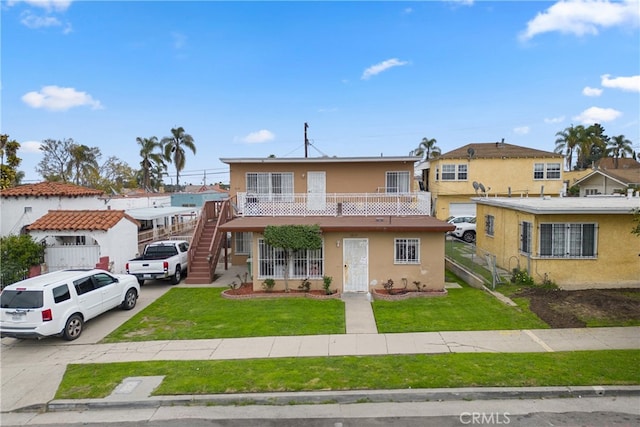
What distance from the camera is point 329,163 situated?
20.3 m

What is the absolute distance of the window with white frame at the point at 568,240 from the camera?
49.5ft

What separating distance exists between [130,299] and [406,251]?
393 inches

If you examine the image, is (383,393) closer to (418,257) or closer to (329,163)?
(418,257)

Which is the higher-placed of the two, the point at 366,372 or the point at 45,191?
the point at 45,191

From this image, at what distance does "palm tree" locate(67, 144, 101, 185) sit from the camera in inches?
2186

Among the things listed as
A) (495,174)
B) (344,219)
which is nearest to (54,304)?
(344,219)

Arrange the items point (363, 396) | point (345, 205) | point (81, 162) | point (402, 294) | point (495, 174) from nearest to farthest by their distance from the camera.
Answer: point (363, 396) → point (402, 294) → point (345, 205) → point (495, 174) → point (81, 162)

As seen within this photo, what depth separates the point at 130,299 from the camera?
14.2 m

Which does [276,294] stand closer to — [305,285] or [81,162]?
[305,285]

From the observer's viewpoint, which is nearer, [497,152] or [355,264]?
[355,264]

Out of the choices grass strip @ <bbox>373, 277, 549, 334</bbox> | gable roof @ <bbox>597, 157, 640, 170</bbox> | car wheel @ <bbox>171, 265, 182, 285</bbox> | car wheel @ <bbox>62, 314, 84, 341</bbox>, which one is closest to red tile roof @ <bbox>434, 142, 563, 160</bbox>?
grass strip @ <bbox>373, 277, 549, 334</bbox>

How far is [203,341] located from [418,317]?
6214 millimetres

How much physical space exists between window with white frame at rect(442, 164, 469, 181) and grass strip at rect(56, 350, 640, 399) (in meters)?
23.9

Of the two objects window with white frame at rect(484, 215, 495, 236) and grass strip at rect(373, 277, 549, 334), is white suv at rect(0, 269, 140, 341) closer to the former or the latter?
grass strip at rect(373, 277, 549, 334)
